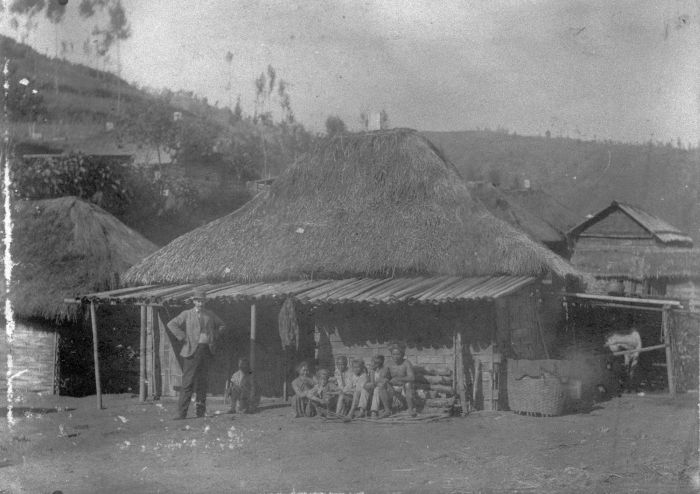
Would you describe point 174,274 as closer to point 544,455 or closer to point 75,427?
point 75,427

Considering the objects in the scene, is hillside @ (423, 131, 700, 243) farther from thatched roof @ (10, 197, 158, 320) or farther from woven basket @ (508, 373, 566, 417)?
woven basket @ (508, 373, 566, 417)

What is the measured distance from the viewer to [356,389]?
11.1m

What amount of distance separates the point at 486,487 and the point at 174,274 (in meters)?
8.56

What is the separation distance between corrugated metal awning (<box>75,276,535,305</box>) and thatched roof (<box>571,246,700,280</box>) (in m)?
11.4

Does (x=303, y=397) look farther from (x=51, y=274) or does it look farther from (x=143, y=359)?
(x=51, y=274)

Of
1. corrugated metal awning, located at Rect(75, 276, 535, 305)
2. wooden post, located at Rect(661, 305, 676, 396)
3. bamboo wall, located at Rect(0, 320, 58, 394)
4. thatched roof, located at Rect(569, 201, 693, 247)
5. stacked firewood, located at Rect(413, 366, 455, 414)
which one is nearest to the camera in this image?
corrugated metal awning, located at Rect(75, 276, 535, 305)

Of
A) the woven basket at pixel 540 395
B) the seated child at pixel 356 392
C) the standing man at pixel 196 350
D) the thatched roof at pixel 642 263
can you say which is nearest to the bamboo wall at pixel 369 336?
the woven basket at pixel 540 395

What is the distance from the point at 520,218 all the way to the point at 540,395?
2134 cm

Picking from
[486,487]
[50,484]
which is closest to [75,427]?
[50,484]

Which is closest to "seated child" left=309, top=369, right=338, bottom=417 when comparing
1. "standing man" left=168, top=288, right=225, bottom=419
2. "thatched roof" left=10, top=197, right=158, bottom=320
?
"standing man" left=168, top=288, right=225, bottom=419

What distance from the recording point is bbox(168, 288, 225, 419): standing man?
1115 centimetres

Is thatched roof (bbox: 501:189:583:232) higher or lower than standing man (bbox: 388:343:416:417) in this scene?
higher

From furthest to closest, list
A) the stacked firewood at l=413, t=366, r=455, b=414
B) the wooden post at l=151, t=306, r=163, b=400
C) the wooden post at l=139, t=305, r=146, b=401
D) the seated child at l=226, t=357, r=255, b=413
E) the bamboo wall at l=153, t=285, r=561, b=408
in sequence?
the wooden post at l=151, t=306, r=163, b=400 < the wooden post at l=139, t=305, r=146, b=401 < the seated child at l=226, t=357, r=255, b=413 < the bamboo wall at l=153, t=285, r=561, b=408 < the stacked firewood at l=413, t=366, r=455, b=414

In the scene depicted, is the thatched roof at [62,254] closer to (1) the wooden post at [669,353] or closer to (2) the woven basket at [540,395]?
(2) the woven basket at [540,395]
